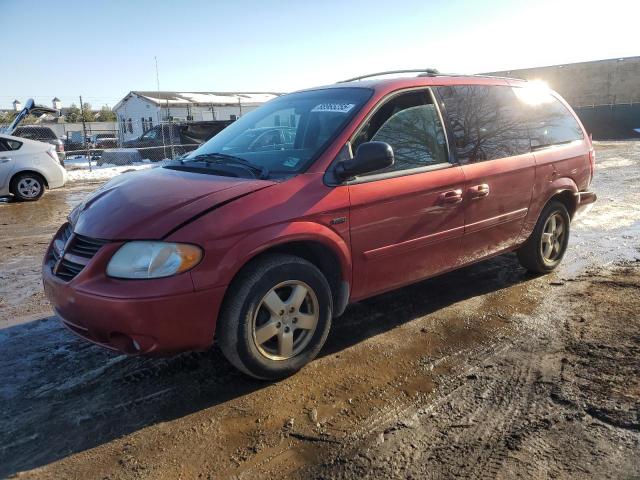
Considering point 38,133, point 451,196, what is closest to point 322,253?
point 451,196

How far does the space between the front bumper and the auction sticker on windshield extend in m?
1.60

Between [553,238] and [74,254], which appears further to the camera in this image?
[553,238]

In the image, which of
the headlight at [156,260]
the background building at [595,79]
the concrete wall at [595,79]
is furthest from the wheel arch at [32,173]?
the concrete wall at [595,79]

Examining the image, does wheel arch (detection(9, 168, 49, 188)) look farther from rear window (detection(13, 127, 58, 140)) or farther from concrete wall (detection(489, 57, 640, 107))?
concrete wall (detection(489, 57, 640, 107))

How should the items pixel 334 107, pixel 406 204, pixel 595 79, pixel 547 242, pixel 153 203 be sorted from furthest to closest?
pixel 595 79
pixel 547 242
pixel 334 107
pixel 406 204
pixel 153 203

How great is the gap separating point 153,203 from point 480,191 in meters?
2.52

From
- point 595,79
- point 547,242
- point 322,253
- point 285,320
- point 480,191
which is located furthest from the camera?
point 595,79

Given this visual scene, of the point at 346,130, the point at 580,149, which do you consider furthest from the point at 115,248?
the point at 580,149

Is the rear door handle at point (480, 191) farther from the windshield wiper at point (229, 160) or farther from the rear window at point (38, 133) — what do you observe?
the rear window at point (38, 133)

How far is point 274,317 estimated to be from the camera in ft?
10.3

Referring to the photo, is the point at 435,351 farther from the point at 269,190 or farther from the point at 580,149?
the point at 580,149

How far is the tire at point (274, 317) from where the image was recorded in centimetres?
296

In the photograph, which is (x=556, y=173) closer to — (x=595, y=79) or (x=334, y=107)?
(x=334, y=107)

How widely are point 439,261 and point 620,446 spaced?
5.92 ft
